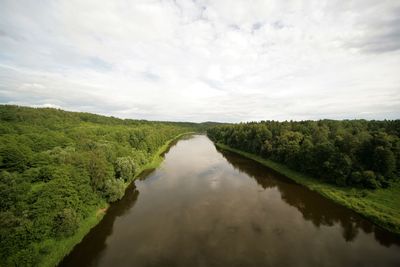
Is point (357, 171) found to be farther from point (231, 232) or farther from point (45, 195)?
point (45, 195)

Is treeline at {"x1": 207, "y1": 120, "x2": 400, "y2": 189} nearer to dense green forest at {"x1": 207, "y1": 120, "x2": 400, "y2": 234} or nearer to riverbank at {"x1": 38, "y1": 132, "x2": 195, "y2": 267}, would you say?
dense green forest at {"x1": 207, "y1": 120, "x2": 400, "y2": 234}

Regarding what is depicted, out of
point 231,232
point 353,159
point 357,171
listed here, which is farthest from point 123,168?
point 353,159

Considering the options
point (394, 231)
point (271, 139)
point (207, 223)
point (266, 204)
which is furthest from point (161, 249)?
point (271, 139)

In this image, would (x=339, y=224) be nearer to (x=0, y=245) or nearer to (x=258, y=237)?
(x=258, y=237)

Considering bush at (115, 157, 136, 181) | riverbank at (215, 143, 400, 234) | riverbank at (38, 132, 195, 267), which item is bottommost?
riverbank at (38, 132, 195, 267)

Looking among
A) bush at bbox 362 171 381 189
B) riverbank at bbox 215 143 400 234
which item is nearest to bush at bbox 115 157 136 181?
riverbank at bbox 215 143 400 234

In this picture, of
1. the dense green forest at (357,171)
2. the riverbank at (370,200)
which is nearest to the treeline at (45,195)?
the riverbank at (370,200)

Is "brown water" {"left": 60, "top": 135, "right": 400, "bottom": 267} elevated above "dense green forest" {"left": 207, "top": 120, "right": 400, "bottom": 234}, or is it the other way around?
"dense green forest" {"left": 207, "top": 120, "right": 400, "bottom": 234}
